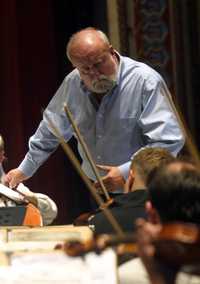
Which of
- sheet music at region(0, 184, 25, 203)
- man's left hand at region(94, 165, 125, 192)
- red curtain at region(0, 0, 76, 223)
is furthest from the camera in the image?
red curtain at region(0, 0, 76, 223)

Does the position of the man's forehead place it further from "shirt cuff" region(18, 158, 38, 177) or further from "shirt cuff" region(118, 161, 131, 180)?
"shirt cuff" region(18, 158, 38, 177)

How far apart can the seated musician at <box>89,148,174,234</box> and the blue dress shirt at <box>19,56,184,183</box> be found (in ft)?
1.33

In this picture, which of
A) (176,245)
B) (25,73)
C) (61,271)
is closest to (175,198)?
(176,245)

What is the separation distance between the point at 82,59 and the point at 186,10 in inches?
60.3

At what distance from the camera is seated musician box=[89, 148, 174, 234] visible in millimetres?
1786

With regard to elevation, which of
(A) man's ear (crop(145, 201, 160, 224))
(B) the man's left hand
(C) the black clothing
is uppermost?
(A) man's ear (crop(145, 201, 160, 224))

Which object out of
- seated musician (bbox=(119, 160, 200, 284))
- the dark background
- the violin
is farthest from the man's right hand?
the violin

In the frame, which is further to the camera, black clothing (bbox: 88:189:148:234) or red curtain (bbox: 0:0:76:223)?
red curtain (bbox: 0:0:76:223)

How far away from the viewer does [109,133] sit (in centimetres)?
259

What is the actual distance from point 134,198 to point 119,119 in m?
0.68

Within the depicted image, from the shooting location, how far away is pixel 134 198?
1.90 metres

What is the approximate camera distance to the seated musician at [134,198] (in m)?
1.79

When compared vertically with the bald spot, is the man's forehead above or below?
below

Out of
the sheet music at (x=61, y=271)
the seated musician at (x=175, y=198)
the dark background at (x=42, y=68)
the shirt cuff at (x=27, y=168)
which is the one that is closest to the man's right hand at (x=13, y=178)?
the shirt cuff at (x=27, y=168)
